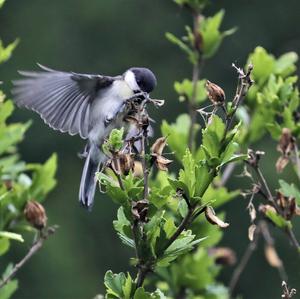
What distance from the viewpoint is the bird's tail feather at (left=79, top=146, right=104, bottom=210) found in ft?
11.0

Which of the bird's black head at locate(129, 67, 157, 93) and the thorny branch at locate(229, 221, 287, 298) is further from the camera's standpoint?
the bird's black head at locate(129, 67, 157, 93)

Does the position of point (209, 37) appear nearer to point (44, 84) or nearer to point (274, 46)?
point (44, 84)

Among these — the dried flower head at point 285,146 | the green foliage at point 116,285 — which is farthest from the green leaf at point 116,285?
the dried flower head at point 285,146

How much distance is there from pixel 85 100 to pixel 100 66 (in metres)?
11.0

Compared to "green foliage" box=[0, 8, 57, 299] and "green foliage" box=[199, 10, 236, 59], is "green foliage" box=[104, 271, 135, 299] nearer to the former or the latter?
"green foliage" box=[0, 8, 57, 299]

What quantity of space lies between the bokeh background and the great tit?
24.1 ft

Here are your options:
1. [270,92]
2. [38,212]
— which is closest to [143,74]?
[270,92]

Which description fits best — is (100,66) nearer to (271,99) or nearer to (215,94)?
(271,99)

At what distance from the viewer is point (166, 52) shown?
14.9 meters

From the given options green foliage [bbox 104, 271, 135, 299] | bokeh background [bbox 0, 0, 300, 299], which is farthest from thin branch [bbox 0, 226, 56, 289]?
bokeh background [bbox 0, 0, 300, 299]

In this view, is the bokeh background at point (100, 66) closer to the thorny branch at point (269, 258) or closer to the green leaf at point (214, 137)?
the thorny branch at point (269, 258)

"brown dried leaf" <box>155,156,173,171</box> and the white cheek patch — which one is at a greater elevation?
"brown dried leaf" <box>155,156,173,171</box>

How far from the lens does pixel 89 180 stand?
3.54m

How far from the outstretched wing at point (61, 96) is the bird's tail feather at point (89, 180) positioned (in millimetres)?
101
